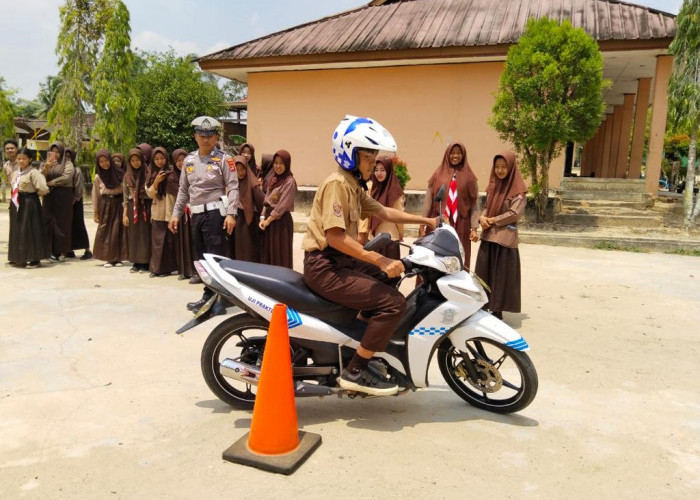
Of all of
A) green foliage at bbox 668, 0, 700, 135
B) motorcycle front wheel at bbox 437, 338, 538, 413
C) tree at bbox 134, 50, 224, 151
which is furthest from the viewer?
tree at bbox 134, 50, 224, 151

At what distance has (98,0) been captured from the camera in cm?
1739

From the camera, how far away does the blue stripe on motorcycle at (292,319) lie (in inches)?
139

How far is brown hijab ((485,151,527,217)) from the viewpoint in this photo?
577 centimetres

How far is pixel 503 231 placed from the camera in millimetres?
5906

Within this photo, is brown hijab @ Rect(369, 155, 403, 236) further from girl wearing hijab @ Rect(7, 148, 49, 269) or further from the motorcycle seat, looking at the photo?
girl wearing hijab @ Rect(7, 148, 49, 269)

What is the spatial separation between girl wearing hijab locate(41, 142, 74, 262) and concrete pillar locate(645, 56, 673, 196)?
1237 centimetres

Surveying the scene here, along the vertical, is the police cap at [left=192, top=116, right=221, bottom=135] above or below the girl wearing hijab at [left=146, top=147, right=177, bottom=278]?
above

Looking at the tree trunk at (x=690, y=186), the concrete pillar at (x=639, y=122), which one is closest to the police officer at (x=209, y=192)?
the tree trunk at (x=690, y=186)

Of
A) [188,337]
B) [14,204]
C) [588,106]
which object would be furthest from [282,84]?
[188,337]

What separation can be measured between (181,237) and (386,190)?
2.97 m

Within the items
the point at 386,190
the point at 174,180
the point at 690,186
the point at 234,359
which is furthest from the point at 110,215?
the point at 690,186

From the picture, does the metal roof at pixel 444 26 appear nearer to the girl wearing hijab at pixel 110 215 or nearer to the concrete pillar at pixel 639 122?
the concrete pillar at pixel 639 122

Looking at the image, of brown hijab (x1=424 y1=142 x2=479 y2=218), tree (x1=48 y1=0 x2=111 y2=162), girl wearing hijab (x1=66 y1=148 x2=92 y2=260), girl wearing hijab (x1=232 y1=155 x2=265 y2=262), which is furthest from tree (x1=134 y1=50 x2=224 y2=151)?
brown hijab (x1=424 y1=142 x2=479 y2=218)

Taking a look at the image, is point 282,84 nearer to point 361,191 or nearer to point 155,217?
point 155,217
